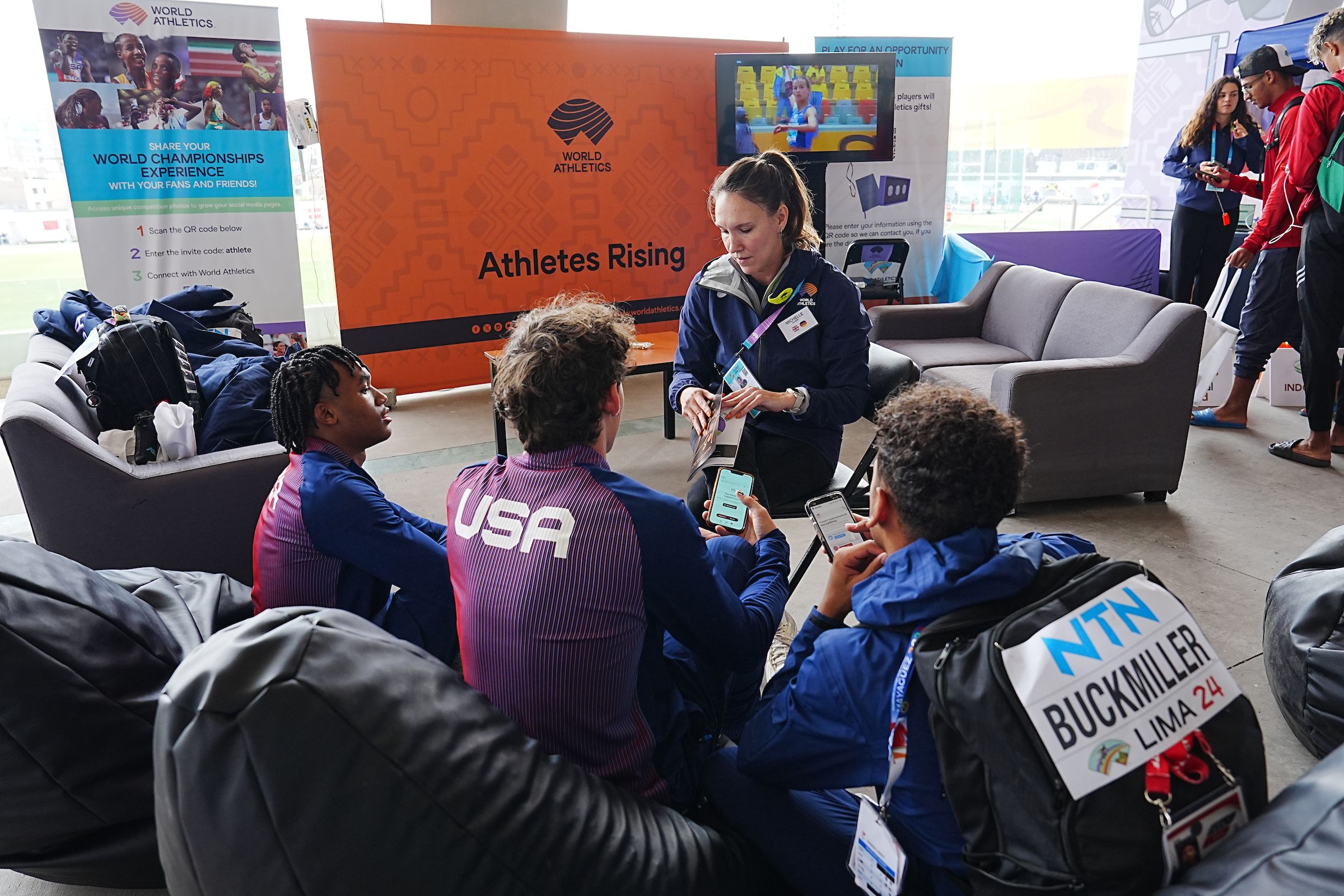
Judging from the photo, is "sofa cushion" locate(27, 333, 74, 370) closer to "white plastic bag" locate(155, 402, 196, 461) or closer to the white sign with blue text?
"white plastic bag" locate(155, 402, 196, 461)

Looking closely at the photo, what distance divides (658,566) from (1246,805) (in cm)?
77

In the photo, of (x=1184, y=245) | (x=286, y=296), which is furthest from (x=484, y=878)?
(x=1184, y=245)

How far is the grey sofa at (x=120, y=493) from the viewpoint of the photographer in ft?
7.67

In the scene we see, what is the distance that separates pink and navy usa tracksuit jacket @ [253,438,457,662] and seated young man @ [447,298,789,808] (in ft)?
1.25

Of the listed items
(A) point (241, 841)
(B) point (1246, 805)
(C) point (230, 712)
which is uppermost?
(C) point (230, 712)

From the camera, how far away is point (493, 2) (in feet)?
18.5

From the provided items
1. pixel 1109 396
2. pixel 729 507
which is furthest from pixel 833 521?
pixel 1109 396

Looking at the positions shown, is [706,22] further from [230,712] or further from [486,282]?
[230,712]

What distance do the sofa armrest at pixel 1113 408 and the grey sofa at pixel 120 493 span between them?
276cm

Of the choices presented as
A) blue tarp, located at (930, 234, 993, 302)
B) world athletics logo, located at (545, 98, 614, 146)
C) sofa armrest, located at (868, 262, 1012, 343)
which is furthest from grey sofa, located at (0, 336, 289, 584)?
blue tarp, located at (930, 234, 993, 302)

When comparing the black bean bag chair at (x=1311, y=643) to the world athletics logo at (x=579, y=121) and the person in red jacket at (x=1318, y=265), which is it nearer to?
the person in red jacket at (x=1318, y=265)

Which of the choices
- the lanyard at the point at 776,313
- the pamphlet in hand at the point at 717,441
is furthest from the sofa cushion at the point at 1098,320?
the pamphlet in hand at the point at 717,441

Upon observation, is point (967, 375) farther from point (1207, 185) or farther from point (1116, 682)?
point (1116, 682)

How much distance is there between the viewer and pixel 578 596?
4.05 feet
